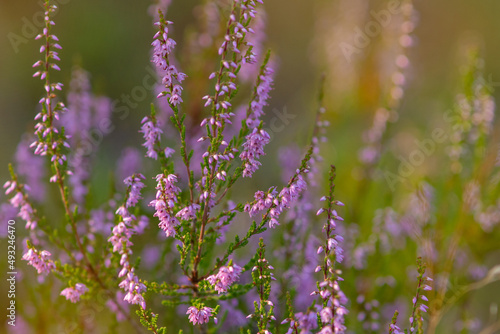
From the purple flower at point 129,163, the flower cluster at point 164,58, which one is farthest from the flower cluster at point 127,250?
the purple flower at point 129,163

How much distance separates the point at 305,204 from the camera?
12.6 feet

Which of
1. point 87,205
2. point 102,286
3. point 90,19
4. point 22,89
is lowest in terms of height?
point 102,286

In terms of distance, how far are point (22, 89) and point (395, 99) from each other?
35.1 ft

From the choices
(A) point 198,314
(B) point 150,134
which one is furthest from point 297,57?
(A) point 198,314

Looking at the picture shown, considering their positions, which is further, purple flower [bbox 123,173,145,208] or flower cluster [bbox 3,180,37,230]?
flower cluster [bbox 3,180,37,230]

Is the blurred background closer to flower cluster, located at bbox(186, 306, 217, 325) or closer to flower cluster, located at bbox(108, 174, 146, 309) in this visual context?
flower cluster, located at bbox(108, 174, 146, 309)

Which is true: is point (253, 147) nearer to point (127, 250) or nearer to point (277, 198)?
point (277, 198)

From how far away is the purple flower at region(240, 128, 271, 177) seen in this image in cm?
256

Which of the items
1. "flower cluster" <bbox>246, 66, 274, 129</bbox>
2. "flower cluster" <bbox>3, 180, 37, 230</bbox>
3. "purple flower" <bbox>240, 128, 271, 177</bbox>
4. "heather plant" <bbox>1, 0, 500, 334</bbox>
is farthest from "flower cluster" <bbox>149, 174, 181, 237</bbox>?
"flower cluster" <bbox>3, 180, 37, 230</bbox>

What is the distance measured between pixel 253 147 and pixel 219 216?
496 mm

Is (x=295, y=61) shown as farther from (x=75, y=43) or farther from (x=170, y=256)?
(x=170, y=256)

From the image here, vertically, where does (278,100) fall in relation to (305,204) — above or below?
above

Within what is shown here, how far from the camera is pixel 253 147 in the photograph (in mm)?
2596

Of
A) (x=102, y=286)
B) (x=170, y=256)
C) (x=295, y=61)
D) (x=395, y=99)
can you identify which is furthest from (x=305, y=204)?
(x=295, y=61)
